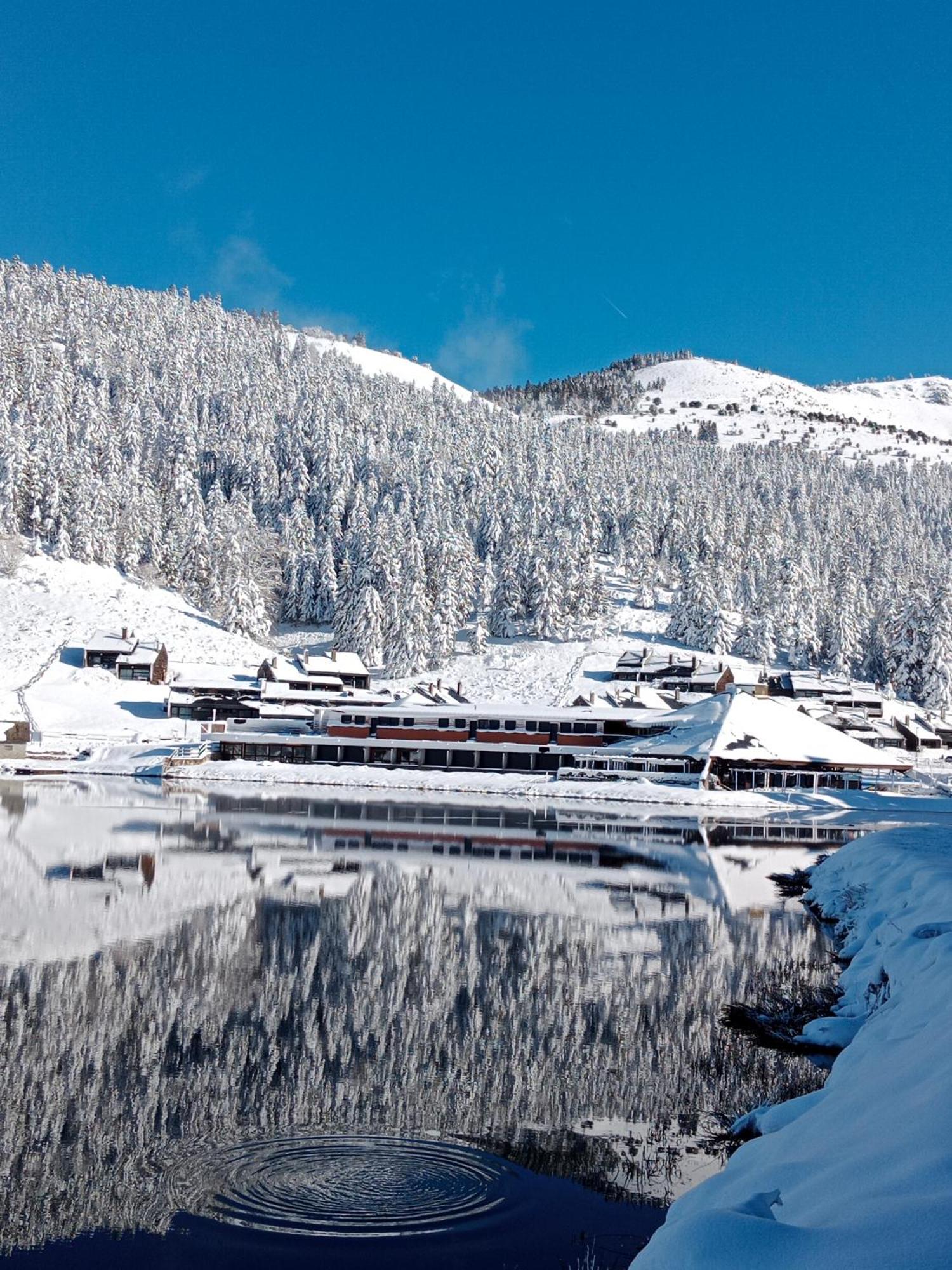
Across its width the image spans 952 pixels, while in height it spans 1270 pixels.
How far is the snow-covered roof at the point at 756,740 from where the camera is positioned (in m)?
73.6

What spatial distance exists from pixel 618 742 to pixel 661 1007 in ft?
204

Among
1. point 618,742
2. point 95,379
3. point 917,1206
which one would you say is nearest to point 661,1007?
point 917,1206

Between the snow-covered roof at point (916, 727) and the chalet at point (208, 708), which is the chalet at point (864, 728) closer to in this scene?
the snow-covered roof at point (916, 727)

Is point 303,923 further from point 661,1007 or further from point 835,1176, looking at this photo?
point 835,1176

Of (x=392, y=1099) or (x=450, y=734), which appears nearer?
(x=392, y=1099)

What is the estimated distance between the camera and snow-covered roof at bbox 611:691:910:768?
241 feet

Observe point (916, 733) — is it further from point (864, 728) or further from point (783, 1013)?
point (783, 1013)

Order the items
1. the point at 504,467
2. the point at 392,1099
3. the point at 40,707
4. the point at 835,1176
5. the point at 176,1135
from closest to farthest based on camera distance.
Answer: the point at 835,1176 < the point at 176,1135 < the point at 392,1099 < the point at 40,707 < the point at 504,467

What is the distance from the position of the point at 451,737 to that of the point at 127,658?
109 feet

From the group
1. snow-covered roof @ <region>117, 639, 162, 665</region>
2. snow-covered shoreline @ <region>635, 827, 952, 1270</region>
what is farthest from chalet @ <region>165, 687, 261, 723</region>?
snow-covered shoreline @ <region>635, 827, 952, 1270</region>

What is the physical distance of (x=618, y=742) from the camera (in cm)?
8225

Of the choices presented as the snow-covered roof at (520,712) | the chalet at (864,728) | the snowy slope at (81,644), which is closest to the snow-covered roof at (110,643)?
the snowy slope at (81,644)

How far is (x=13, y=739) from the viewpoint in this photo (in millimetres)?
76500

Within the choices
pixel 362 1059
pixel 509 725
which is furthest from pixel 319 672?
pixel 362 1059
